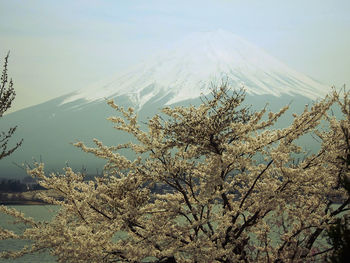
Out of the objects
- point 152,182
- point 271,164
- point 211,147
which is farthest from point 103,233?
point 271,164

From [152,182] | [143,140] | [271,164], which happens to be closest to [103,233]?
[152,182]

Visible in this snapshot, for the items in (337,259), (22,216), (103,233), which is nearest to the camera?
(337,259)

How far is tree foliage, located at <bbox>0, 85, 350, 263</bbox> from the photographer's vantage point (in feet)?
26.3

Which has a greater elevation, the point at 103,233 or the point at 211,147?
the point at 211,147

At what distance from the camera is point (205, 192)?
25.9 ft

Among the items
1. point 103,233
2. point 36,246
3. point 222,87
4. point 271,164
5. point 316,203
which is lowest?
point 36,246

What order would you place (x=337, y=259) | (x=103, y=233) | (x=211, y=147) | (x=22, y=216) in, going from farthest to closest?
(x=22, y=216), (x=211, y=147), (x=103, y=233), (x=337, y=259)

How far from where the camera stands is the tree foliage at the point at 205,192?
8008 millimetres

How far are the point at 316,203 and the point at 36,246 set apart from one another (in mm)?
6050

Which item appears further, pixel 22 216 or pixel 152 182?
pixel 22 216

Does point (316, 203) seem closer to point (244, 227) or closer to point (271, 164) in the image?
point (271, 164)

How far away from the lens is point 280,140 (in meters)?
8.88

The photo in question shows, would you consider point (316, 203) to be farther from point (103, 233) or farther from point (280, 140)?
point (103, 233)

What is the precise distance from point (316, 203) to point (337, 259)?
3535mm
